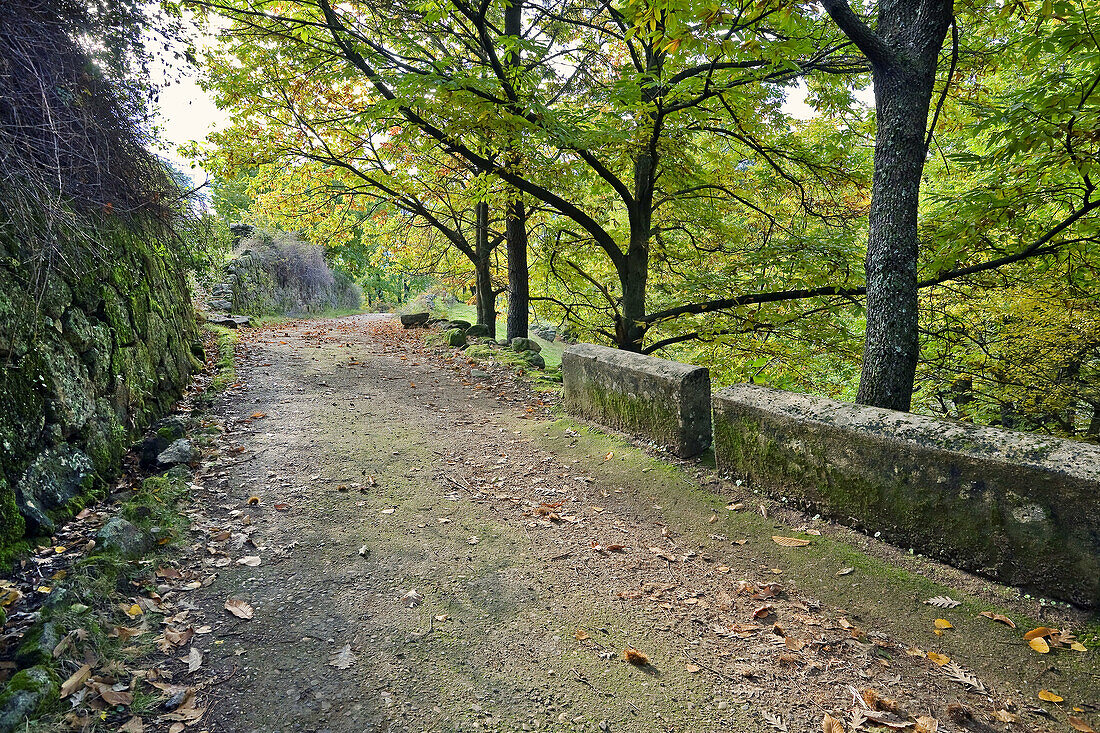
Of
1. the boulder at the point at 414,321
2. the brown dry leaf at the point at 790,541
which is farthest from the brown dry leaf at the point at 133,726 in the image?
the boulder at the point at 414,321

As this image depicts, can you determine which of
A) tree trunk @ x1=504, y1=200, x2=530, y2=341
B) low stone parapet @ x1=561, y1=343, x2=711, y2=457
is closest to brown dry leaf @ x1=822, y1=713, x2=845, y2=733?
low stone parapet @ x1=561, y1=343, x2=711, y2=457

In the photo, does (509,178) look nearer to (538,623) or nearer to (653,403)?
(653,403)

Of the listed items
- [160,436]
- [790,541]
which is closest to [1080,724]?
[790,541]

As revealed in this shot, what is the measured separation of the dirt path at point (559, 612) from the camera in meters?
2.40

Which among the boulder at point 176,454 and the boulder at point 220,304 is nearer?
the boulder at point 176,454

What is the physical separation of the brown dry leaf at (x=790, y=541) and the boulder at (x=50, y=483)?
4843 mm

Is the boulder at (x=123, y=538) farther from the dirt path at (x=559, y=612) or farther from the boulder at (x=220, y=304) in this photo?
the boulder at (x=220, y=304)

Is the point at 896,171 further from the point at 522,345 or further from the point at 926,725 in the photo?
the point at 522,345

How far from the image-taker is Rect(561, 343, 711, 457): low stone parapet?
489 centimetres

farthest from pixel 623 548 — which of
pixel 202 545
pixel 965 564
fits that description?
pixel 202 545

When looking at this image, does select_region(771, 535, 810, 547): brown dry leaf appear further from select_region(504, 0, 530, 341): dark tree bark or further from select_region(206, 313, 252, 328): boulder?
select_region(206, 313, 252, 328): boulder

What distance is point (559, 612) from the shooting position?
316cm

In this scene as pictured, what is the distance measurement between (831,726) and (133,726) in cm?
308

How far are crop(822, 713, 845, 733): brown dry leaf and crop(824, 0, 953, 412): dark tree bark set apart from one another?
2391 millimetres
